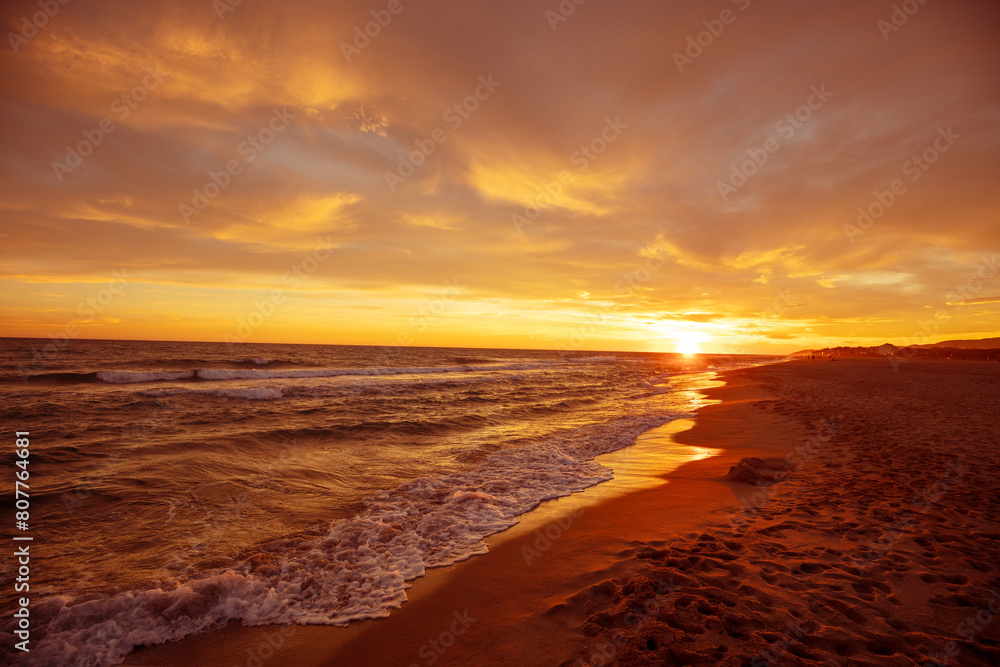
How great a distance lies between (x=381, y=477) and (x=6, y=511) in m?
6.43

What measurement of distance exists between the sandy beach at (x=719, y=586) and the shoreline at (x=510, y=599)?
0.07 ft

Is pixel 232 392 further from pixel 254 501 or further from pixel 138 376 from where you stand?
pixel 254 501

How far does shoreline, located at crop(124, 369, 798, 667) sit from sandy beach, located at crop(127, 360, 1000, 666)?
2cm

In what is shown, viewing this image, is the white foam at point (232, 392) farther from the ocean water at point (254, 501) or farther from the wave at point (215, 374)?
the wave at point (215, 374)

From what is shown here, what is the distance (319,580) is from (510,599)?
8.40 ft

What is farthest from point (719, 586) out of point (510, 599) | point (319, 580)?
point (319, 580)

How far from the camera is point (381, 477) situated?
9.41 meters

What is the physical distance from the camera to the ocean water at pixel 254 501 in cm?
448

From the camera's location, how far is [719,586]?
13.5 ft

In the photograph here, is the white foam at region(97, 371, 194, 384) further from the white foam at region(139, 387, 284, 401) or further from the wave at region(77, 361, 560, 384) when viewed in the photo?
the white foam at region(139, 387, 284, 401)

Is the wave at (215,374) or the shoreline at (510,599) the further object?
the wave at (215,374)

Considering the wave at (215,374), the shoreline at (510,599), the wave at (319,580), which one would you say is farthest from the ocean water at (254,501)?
the wave at (215,374)

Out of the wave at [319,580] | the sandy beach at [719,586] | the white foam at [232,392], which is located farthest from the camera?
the white foam at [232,392]

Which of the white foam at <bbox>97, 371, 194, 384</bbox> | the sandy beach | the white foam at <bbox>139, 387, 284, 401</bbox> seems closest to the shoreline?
the sandy beach
